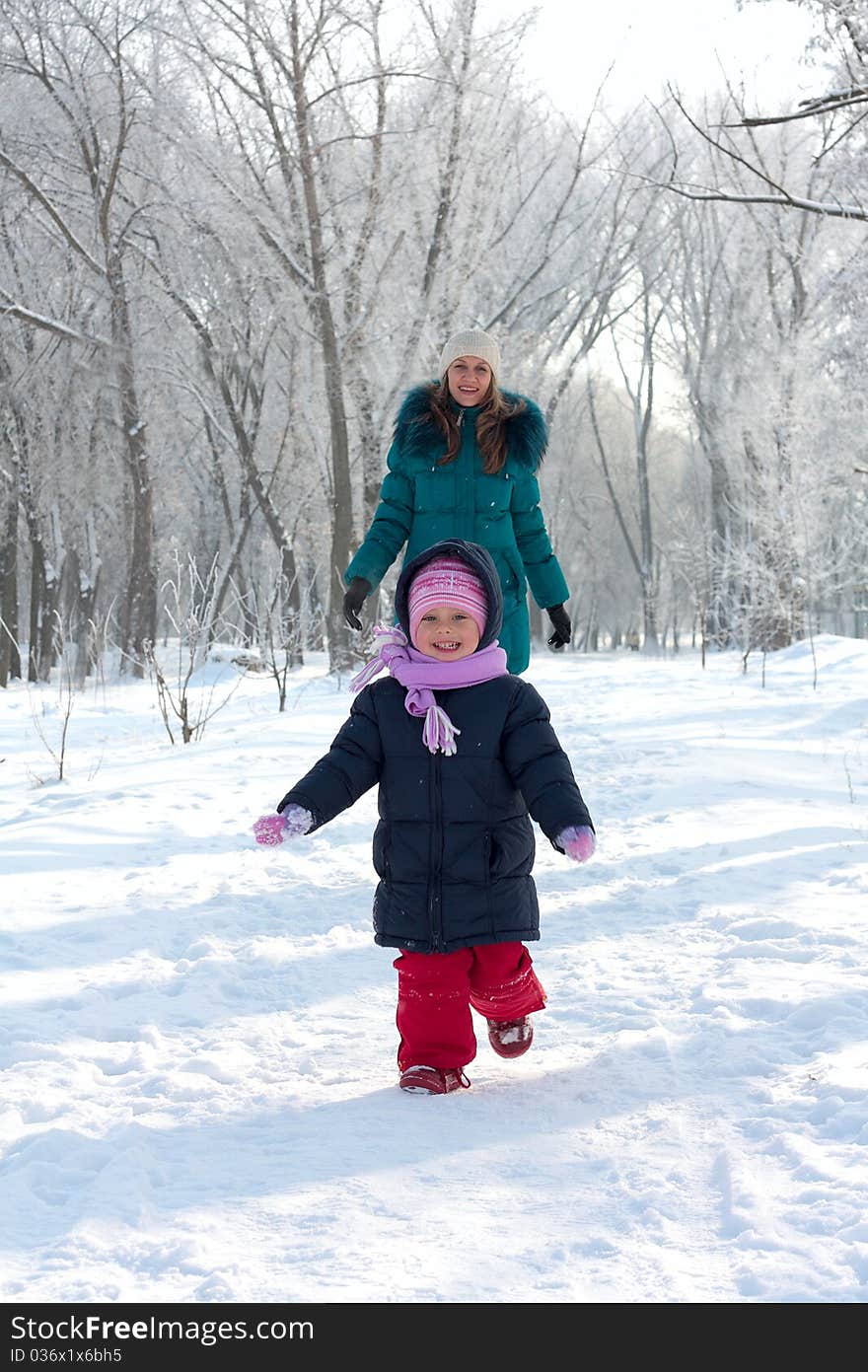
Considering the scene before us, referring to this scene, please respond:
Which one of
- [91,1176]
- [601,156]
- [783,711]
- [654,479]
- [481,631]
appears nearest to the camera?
[91,1176]

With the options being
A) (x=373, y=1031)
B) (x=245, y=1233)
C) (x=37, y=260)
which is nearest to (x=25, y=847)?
(x=373, y=1031)

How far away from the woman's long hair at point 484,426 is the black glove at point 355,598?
0.49 m

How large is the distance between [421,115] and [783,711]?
31.2 ft

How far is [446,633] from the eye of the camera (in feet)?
9.66

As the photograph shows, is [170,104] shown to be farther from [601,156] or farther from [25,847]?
[25,847]

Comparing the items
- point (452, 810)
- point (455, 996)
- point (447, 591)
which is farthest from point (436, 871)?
point (447, 591)

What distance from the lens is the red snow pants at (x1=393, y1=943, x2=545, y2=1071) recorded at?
2816mm

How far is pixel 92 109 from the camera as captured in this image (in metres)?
15.9

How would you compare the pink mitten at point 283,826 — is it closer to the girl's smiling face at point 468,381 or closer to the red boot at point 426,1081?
the red boot at point 426,1081

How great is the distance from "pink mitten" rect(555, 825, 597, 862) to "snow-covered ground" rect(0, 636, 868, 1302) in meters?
0.55

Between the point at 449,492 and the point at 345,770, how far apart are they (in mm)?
1448

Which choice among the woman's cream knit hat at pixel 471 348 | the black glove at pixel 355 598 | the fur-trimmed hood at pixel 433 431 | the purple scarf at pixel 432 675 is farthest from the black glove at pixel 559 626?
the purple scarf at pixel 432 675

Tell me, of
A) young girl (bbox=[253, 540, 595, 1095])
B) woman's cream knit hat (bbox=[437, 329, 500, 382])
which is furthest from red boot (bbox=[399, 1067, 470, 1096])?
woman's cream knit hat (bbox=[437, 329, 500, 382])

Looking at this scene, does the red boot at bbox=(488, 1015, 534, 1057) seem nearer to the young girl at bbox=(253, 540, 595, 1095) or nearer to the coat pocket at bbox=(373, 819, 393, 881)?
the young girl at bbox=(253, 540, 595, 1095)
